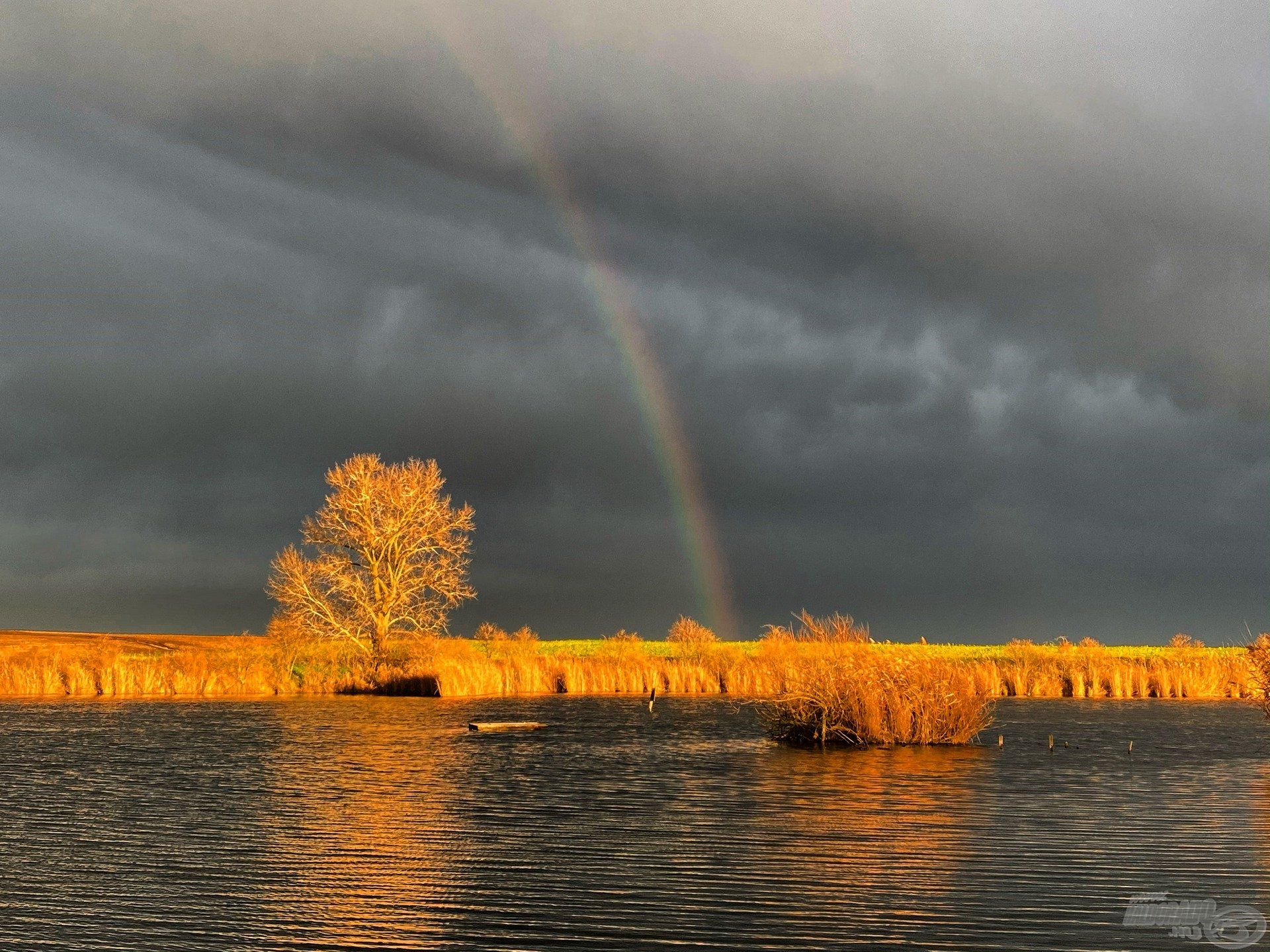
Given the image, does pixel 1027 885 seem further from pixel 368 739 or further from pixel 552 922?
pixel 368 739

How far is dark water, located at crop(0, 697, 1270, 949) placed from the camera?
1230 cm

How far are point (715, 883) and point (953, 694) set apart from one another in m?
19.7

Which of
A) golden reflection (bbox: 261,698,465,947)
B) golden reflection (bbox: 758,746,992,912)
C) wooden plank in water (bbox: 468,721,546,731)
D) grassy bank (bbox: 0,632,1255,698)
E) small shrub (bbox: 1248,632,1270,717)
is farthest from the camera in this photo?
grassy bank (bbox: 0,632,1255,698)

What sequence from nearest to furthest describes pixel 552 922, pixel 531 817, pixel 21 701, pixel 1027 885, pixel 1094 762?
pixel 552 922 < pixel 1027 885 < pixel 531 817 < pixel 1094 762 < pixel 21 701

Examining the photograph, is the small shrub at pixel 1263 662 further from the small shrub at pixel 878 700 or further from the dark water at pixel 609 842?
the small shrub at pixel 878 700

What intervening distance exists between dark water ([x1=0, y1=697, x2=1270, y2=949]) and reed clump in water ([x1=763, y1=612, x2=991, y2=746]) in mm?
1112

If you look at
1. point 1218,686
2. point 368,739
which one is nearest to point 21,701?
point 368,739

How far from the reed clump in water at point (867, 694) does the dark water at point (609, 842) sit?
1.11 m

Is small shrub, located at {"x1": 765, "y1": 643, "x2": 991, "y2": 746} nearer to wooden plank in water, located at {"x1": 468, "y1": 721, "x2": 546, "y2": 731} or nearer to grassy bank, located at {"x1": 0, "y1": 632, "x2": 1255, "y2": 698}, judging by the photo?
wooden plank in water, located at {"x1": 468, "y1": 721, "x2": 546, "y2": 731}

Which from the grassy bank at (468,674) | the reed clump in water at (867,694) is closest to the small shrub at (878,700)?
the reed clump in water at (867,694)

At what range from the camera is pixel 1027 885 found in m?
14.4

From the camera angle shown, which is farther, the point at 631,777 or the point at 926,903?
the point at 631,777

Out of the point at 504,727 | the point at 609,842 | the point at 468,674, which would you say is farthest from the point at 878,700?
the point at 468,674

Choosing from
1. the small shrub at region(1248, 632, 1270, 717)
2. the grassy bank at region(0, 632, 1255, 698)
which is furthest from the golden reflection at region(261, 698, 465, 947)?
the grassy bank at region(0, 632, 1255, 698)
